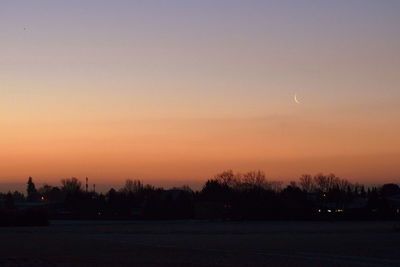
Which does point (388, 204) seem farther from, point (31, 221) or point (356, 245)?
point (356, 245)

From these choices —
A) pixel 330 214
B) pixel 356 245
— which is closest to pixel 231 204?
pixel 330 214

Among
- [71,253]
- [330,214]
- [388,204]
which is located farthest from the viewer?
[388,204]

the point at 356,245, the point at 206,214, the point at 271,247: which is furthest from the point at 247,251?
the point at 206,214

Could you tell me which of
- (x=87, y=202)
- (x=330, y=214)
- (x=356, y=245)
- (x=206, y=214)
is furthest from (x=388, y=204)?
(x=356, y=245)

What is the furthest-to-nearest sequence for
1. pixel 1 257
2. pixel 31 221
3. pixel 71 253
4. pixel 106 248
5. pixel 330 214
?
pixel 330 214, pixel 31 221, pixel 106 248, pixel 71 253, pixel 1 257

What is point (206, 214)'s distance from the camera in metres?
117

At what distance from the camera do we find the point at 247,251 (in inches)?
1463

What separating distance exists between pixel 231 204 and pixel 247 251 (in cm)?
8710

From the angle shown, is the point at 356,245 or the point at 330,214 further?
the point at 330,214

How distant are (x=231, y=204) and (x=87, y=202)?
32924 mm

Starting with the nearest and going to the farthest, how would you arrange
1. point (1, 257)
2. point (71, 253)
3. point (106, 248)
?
point (1, 257), point (71, 253), point (106, 248)

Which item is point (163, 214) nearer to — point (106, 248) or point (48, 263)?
point (106, 248)

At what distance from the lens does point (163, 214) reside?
129m

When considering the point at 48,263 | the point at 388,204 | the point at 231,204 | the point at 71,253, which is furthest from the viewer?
the point at 388,204
